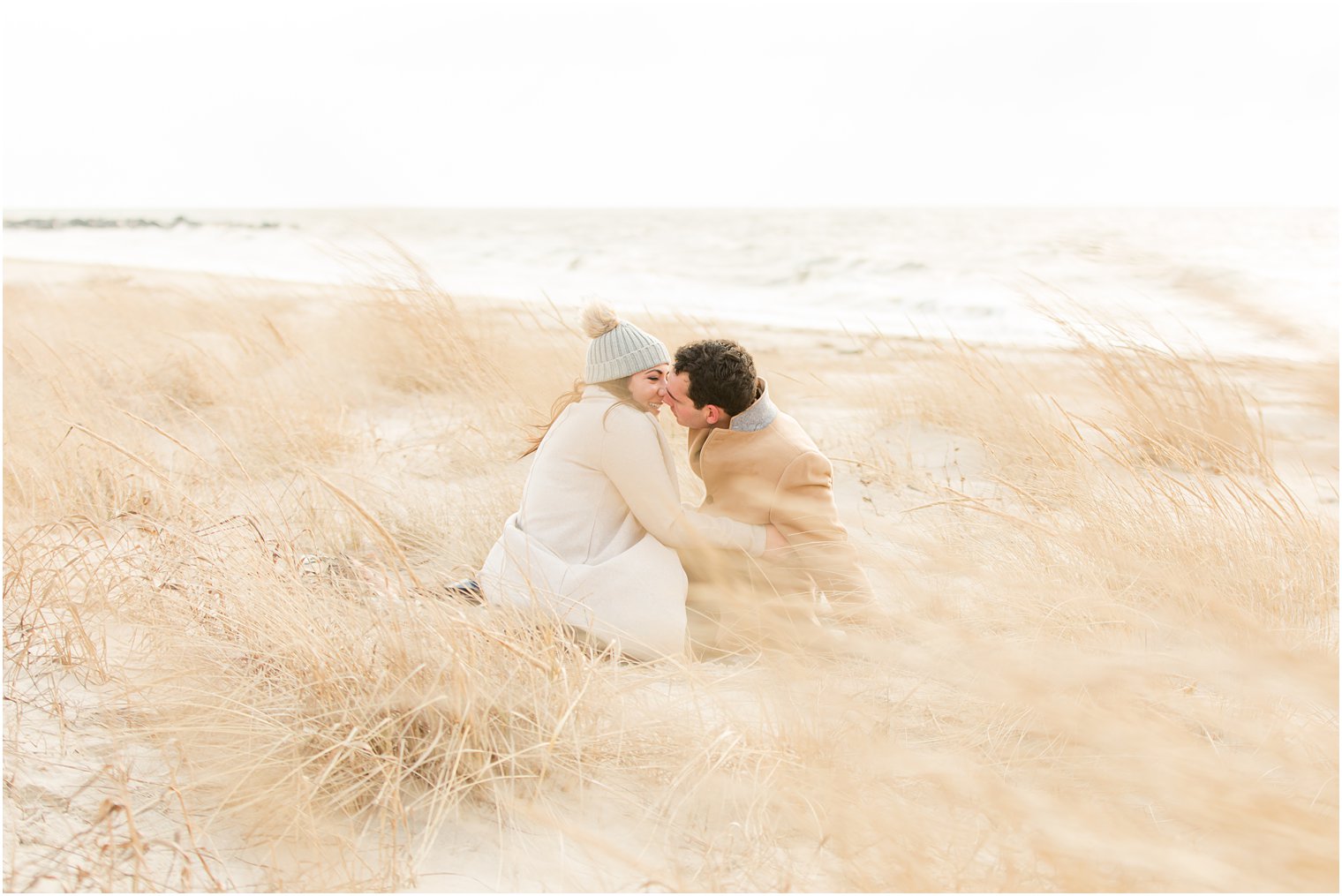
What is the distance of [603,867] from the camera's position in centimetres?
186

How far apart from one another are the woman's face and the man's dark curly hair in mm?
74

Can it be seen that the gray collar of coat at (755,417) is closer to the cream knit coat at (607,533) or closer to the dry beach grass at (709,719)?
the cream knit coat at (607,533)

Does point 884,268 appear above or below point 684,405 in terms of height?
below

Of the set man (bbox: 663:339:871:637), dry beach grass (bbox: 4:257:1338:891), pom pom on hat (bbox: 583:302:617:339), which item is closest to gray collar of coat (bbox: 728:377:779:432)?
man (bbox: 663:339:871:637)

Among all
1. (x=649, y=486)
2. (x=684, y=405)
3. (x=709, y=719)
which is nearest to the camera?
(x=709, y=719)

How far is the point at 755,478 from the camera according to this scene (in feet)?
10.3

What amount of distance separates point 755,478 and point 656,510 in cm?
38

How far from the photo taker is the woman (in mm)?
2857

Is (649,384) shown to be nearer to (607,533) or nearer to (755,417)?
(755,417)

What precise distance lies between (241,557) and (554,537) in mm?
883

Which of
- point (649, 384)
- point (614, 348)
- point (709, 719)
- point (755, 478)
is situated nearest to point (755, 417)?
point (755, 478)

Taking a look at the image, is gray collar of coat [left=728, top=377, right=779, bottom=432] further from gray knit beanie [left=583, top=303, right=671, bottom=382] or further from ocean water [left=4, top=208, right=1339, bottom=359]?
ocean water [left=4, top=208, right=1339, bottom=359]

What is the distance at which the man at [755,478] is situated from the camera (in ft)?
9.63

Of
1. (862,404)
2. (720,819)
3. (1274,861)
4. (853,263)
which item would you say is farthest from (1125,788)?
(853,263)
